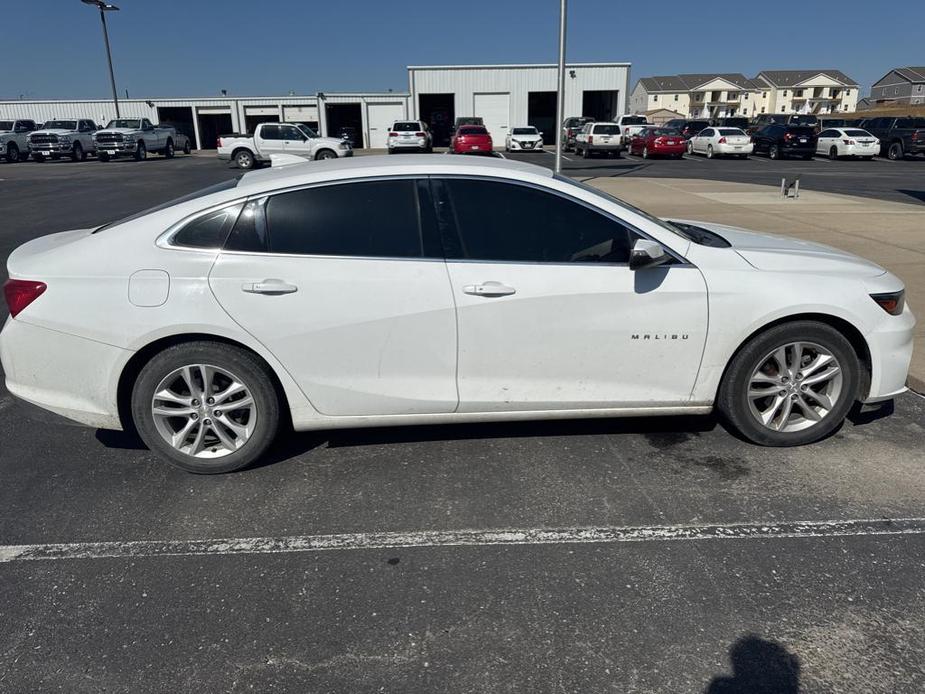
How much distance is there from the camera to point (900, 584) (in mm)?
2807

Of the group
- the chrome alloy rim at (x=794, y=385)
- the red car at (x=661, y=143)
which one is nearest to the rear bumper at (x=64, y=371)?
the chrome alloy rim at (x=794, y=385)

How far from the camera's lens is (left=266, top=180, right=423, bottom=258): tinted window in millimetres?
3590

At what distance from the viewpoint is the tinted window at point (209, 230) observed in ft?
11.7

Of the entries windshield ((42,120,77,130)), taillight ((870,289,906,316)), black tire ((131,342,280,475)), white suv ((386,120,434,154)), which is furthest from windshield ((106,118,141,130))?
taillight ((870,289,906,316))

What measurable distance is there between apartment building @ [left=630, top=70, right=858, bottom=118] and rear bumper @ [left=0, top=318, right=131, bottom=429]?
132m

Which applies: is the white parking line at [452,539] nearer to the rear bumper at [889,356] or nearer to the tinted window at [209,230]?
the rear bumper at [889,356]

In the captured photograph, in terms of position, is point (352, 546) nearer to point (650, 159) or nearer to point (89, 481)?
point (89, 481)

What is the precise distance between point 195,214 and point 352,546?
1.87m

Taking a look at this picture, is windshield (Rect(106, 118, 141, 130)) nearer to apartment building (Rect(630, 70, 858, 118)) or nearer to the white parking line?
the white parking line

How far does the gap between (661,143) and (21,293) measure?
3503 centimetres

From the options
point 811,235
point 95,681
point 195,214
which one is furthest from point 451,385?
point 811,235

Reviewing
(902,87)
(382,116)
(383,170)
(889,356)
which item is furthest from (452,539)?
(902,87)

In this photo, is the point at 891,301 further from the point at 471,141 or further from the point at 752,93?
the point at 752,93

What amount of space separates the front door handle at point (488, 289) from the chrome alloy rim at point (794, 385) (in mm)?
1463
